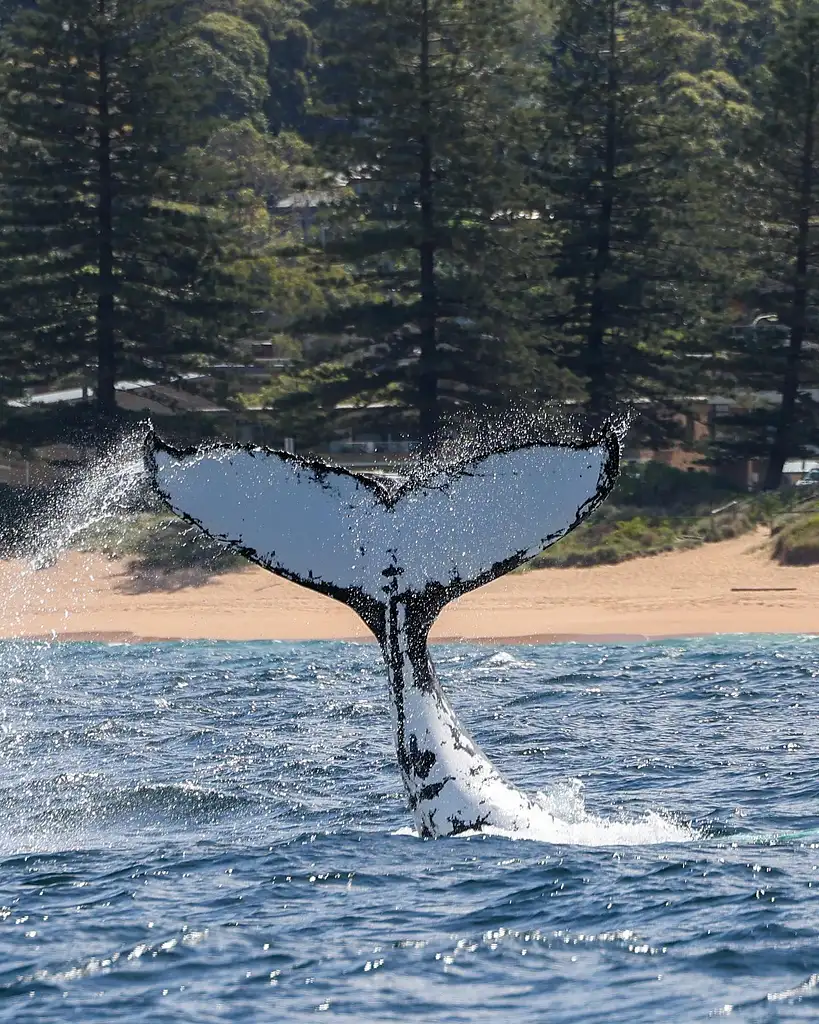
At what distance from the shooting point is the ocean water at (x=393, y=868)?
31.3 feet

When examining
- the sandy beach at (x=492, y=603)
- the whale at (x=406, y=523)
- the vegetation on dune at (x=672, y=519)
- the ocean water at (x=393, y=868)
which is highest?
the whale at (x=406, y=523)

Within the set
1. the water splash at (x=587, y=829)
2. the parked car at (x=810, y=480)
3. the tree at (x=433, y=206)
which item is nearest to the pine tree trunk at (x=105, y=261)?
the tree at (x=433, y=206)

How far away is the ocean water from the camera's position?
954 centimetres

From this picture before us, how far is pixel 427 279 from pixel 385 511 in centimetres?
3093

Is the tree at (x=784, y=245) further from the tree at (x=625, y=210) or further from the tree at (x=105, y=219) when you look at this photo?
the tree at (x=105, y=219)

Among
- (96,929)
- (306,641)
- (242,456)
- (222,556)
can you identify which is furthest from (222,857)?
(222,556)

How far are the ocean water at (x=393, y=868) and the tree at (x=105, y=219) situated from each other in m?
22.1

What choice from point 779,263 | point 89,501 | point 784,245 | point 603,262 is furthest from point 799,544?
point 89,501

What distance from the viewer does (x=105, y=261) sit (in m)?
40.9

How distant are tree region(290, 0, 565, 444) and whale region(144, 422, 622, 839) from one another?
96.9ft

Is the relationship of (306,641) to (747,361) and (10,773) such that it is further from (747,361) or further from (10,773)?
(747,361)

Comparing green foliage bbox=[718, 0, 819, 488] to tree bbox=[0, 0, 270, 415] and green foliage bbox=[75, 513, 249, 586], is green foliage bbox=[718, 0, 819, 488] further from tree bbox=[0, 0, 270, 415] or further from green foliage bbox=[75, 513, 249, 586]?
green foliage bbox=[75, 513, 249, 586]

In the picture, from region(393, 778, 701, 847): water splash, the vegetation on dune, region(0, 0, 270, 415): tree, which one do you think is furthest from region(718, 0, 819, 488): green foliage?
region(393, 778, 701, 847): water splash

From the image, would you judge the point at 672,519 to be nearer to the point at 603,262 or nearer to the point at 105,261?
the point at 603,262
